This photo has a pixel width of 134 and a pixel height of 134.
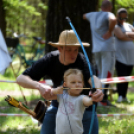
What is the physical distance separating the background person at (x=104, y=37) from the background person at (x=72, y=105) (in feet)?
8.64

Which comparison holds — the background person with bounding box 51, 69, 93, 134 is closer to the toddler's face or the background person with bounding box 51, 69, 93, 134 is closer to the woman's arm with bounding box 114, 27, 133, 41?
the toddler's face

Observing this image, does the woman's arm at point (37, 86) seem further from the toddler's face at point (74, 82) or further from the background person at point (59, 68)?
the toddler's face at point (74, 82)

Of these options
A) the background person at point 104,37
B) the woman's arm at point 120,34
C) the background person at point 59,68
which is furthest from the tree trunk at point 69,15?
the background person at point 59,68

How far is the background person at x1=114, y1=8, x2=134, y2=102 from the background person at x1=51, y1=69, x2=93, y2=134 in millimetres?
3058

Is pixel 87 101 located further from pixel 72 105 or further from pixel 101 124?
pixel 101 124

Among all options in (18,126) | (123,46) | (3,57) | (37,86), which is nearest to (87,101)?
(37,86)

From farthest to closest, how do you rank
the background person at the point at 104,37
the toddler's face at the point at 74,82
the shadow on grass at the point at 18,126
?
the background person at the point at 104,37
the shadow on grass at the point at 18,126
the toddler's face at the point at 74,82

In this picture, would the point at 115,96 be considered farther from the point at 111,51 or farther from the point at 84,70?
the point at 84,70

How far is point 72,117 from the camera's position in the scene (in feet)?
8.32

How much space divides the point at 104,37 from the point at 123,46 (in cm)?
64

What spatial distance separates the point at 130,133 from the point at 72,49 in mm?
1678

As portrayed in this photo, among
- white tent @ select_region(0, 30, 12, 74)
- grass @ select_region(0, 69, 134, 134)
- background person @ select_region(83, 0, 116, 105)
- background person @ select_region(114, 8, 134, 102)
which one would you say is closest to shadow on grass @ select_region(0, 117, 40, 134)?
grass @ select_region(0, 69, 134, 134)

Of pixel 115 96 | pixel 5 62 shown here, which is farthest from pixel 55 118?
pixel 115 96

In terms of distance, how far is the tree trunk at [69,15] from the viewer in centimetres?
544
